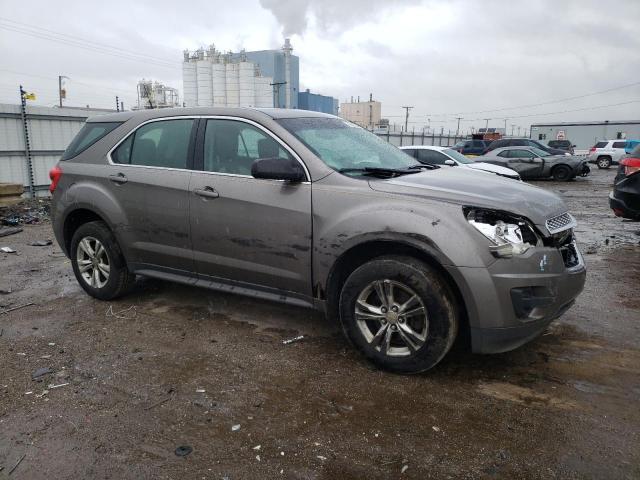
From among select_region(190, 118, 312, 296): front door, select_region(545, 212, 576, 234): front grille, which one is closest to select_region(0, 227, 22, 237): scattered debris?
select_region(190, 118, 312, 296): front door

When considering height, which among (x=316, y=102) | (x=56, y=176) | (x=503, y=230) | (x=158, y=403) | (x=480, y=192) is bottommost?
(x=158, y=403)

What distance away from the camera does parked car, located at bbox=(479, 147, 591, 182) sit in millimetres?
19578

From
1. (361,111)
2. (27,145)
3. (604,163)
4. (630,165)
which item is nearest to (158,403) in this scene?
(630,165)

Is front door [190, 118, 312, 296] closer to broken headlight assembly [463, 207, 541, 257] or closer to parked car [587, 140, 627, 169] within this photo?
broken headlight assembly [463, 207, 541, 257]

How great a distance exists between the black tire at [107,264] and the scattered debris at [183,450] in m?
2.55

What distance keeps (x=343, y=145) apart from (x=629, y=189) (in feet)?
15.8

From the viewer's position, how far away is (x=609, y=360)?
3.64 metres

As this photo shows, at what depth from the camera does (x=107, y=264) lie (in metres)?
4.86

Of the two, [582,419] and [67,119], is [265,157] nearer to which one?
[582,419]

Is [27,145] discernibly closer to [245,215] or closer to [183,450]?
[245,215]

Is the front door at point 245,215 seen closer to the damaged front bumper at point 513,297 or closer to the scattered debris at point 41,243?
the damaged front bumper at point 513,297

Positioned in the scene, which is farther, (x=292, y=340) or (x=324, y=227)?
(x=292, y=340)

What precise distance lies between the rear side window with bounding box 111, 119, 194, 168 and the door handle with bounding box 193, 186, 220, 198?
13.2 inches

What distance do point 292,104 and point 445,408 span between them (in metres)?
51.5
